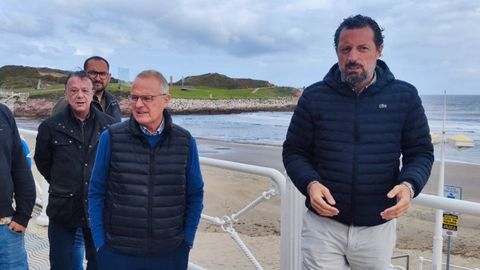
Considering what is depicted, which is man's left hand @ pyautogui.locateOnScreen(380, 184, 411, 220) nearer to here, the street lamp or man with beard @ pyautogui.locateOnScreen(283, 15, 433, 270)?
man with beard @ pyautogui.locateOnScreen(283, 15, 433, 270)

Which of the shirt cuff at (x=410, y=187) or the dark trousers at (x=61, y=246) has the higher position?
the shirt cuff at (x=410, y=187)

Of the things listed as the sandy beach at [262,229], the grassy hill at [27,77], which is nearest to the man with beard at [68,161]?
the sandy beach at [262,229]

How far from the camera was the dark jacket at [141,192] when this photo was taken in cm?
232

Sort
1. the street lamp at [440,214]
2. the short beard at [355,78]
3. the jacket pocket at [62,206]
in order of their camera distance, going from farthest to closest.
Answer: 1. the street lamp at [440,214]
2. the jacket pocket at [62,206]
3. the short beard at [355,78]

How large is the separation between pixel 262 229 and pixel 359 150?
9449mm

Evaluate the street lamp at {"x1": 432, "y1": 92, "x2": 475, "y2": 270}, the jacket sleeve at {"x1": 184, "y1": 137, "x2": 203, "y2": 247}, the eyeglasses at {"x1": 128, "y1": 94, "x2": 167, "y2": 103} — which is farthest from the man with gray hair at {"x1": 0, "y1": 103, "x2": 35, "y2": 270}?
the street lamp at {"x1": 432, "y1": 92, "x2": 475, "y2": 270}

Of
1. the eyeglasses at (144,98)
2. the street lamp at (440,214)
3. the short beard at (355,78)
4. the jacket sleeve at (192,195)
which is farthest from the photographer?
the street lamp at (440,214)

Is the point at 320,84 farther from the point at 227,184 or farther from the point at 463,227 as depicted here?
the point at 227,184

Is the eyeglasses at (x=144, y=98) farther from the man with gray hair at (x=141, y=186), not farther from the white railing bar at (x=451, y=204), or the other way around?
the white railing bar at (x=451, y=204)

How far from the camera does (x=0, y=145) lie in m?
2.44

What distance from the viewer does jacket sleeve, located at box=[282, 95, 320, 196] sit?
84.3 inches

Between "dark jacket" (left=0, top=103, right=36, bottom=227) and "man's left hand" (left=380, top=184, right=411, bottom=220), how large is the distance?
1.82 metres

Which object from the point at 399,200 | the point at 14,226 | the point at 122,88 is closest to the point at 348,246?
the point at 399,200

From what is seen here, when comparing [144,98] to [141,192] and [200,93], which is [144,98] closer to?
[141,192]
